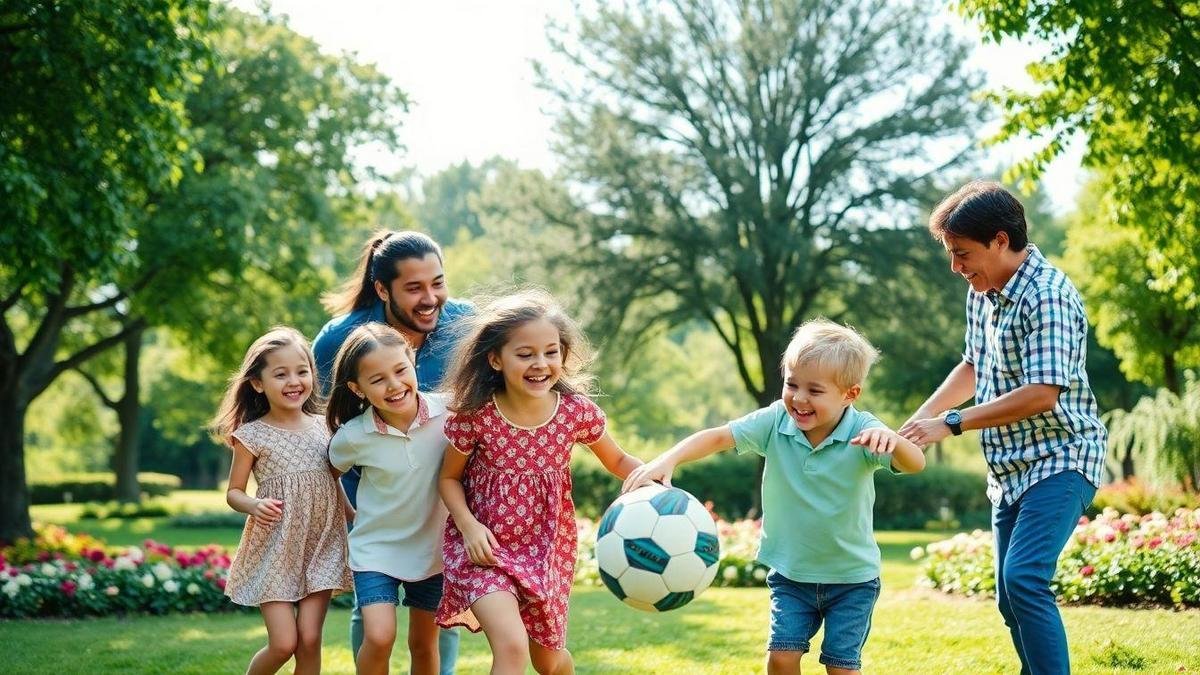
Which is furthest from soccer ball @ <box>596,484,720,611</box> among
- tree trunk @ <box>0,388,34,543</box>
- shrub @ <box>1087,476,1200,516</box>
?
tree trunk @ <box>0,388,34,543</box>

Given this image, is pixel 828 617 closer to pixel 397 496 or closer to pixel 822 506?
pixel 822 506

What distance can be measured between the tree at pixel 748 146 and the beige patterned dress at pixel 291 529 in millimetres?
19689

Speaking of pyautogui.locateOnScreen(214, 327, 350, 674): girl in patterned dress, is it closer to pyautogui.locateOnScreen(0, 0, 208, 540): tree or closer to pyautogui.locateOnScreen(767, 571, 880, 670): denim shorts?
pyautogui.locateOnScreen(767, 571, 880, 670): denim shorts

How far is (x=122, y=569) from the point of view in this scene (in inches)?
426

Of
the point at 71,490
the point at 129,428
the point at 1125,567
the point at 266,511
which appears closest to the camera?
the point at 266,511

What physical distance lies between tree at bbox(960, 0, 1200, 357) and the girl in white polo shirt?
7.24m

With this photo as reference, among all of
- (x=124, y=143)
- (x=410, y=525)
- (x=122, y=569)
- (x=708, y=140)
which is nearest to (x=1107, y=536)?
(x=410, y=525)

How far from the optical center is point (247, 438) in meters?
5.10

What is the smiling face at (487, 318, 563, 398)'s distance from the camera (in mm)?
4512

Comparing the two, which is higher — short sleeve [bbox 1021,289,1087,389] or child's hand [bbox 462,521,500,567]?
short sleeve [bbox 1021,289,1087,389]

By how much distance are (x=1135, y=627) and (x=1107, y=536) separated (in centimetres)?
241

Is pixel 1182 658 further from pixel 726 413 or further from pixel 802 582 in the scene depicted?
pixel 726 413

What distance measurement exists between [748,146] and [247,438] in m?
21.6

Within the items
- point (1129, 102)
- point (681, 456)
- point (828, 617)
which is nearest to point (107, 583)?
point (681, 456)
